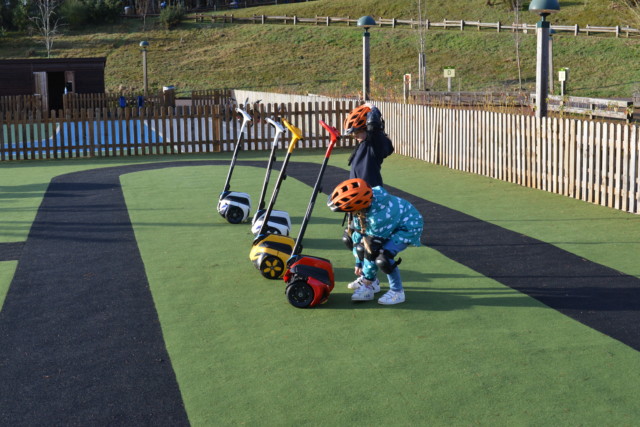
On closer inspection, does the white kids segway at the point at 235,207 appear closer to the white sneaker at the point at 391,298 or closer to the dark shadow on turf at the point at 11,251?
the dark shadow on turf at the point at 11,251

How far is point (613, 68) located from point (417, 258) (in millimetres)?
49000

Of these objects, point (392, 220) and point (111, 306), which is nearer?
point (392, 220)

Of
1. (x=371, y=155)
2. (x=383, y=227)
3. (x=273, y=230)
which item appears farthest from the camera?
(x=273, y=230)

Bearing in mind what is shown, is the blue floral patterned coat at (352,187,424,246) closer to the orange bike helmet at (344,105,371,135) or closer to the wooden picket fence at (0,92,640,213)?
the orange bike helmet at (344,105,371,135)

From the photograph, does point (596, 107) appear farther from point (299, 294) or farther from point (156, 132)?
point (299, 294)

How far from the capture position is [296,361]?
230 inches

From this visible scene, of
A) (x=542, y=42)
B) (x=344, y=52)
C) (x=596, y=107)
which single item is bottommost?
(x=596, y=107)

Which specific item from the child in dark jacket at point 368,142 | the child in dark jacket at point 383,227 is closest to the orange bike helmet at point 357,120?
the child in dark jacket at point 368,142

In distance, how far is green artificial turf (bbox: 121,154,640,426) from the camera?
16.2 ft

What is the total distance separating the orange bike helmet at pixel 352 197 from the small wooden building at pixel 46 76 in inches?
1377

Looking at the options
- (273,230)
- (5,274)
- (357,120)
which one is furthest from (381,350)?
(5,274)

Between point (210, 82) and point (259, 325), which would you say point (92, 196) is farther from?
point (210, 82)

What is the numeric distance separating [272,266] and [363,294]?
124 cm

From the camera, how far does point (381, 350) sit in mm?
6035
